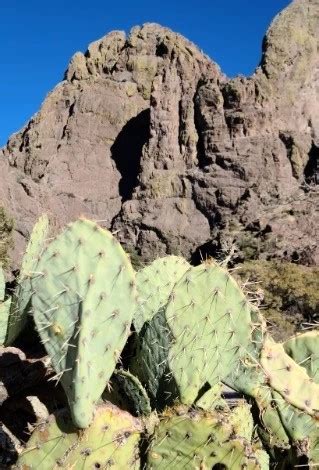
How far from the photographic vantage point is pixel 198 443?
2.39 metres

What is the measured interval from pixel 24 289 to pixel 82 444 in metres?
1.35

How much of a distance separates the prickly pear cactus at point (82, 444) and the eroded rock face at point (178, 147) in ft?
93.9

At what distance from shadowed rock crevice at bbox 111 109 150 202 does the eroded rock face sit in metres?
0.08

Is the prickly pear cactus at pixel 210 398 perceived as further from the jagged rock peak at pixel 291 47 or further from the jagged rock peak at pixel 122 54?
the jagged rock peak at pixel 122 54

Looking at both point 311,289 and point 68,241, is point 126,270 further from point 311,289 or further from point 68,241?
point 311,289

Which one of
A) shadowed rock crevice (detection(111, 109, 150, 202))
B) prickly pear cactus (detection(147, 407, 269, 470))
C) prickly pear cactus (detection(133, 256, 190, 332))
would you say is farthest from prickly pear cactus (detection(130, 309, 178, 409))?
shadowed rock crevice (detection(111, 109, 150, 202))

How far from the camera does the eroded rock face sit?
127ft

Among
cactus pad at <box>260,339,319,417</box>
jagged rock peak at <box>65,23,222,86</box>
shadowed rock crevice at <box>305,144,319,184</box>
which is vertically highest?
jagged rock peak at <box>65,23,222,86</box>

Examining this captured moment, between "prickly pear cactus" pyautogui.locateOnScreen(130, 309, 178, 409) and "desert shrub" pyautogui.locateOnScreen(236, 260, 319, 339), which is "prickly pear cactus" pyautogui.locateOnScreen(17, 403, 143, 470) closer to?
"prickly pear cactus" pyautogui.locateOnScreen(130, 309, 178, 409)

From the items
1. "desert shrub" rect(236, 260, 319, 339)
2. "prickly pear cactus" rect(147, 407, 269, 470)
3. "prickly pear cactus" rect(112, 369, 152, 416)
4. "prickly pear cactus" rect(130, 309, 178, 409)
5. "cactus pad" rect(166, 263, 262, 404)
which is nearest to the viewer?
"prickly pear cactus" rect(147, 407, 269, 470)

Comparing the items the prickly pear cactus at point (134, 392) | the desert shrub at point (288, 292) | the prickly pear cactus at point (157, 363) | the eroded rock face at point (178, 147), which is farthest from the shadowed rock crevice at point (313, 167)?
the prickly pear cactus at point (134, 392)

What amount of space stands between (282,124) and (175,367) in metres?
39.6

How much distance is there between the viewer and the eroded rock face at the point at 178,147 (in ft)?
127

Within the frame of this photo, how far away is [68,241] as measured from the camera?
2518mm
